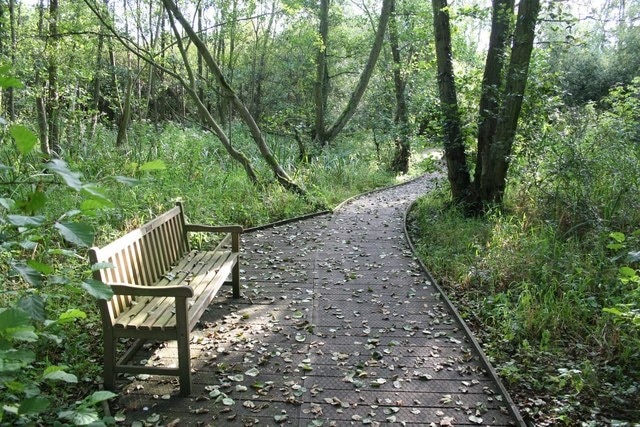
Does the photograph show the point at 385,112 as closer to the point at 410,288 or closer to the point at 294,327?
the point at 410,288

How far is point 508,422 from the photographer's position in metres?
3.15

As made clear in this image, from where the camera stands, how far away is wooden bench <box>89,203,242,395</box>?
330 centimetres

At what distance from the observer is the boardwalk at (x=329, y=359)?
325 cm

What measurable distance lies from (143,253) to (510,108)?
622cm

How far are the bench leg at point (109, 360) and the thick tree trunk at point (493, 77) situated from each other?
21.7 feet

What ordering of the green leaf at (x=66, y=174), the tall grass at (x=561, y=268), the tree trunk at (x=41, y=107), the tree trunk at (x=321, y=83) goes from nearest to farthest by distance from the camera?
the green leaf at (x=66, y=174) → the tall grass at (x=561, y=268) → the tree trunk at (x=41, y=107) → the tree trunk at (x=321, y=83)

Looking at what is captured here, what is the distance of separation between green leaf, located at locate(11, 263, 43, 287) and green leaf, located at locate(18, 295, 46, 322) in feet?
0.38

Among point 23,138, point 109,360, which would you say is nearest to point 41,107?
point 109,360

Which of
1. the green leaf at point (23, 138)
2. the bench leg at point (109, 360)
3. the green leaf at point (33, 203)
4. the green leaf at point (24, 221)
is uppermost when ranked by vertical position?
the green leaf at point (23, 138)

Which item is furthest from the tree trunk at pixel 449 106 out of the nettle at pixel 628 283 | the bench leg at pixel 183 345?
the bench leg at pixel 183 345

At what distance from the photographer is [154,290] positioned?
327 cm

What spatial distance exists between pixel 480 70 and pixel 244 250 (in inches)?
226

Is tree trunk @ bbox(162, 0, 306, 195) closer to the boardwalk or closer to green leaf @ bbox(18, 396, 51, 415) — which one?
the boardwalk

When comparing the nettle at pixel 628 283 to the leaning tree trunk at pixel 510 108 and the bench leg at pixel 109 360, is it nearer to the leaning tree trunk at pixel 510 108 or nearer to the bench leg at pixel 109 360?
the leaning tree trunk at pixel 510 108
